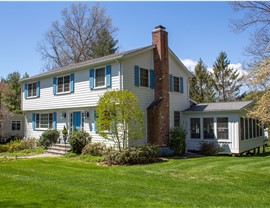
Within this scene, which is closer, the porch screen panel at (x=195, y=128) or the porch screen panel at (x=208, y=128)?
the porch screen panel at (x=208, y=128)

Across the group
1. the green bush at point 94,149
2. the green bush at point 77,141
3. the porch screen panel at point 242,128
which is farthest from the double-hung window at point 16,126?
the porch screen panel at point 242,128

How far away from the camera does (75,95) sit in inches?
700

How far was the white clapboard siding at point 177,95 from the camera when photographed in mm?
18422

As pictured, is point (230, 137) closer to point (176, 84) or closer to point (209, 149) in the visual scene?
point (209, 149)

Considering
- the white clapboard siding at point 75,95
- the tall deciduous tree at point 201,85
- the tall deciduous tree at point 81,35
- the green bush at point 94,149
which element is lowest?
the green bush at point 94,149

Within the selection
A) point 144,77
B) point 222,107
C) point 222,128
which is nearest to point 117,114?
point 144,77

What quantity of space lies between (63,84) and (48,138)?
154 inches

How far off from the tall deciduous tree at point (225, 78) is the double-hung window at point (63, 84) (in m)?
24.3

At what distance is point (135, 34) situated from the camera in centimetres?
1875

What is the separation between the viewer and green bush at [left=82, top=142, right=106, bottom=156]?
1510 cm

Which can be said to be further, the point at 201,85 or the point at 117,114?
the point at 201,85

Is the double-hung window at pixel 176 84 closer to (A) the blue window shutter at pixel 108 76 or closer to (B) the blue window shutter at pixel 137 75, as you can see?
(B) the blue window shutter at pixel 137 75

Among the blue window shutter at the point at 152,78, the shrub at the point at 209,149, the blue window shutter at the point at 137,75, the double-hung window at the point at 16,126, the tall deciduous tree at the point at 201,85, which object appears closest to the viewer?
the blue window shutter at the point at 137,75

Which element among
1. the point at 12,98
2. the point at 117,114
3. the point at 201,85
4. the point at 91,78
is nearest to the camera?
the point at 117,114
